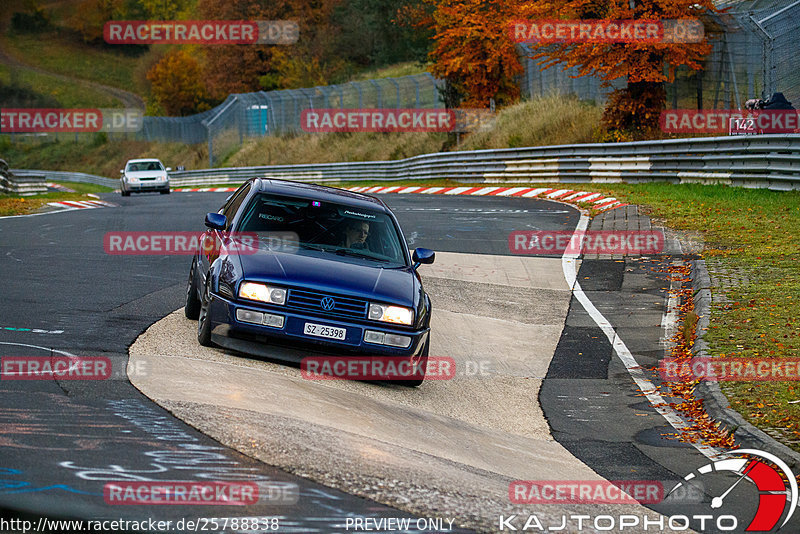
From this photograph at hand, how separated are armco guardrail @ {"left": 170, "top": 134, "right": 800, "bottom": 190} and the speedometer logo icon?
1517cm

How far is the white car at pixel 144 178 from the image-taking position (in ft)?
131

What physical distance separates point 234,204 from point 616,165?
2081cm

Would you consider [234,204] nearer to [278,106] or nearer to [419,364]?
[419,364]

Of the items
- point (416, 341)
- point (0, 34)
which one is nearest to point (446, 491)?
point (416, 341)

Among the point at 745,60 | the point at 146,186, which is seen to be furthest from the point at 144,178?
the point at 745,60

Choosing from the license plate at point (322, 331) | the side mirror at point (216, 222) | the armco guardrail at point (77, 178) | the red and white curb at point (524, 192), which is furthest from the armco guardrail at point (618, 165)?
the armco guardrail at point (77, 178)

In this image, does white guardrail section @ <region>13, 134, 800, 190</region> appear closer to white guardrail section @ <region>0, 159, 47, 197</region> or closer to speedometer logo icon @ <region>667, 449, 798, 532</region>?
white guardrail section @ <region>0, 159, 47, 197</region>

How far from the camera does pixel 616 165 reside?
1166 inches

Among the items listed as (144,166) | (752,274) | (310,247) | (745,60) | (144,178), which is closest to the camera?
(310,247)

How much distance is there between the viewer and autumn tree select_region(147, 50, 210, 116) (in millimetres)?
96438

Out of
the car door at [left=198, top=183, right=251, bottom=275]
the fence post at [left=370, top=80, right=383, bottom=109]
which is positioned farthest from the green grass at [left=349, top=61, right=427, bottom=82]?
the car door at [left=198, top=183, right=251, bottom=275]

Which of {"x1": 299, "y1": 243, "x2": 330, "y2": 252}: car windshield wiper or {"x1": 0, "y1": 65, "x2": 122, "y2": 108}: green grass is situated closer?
{"x1": 299, "y1": 243, "x2": 330, "y2": 252}: car windshield wiper

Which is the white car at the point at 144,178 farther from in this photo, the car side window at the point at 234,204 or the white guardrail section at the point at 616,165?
the car side window at the point at 234,204

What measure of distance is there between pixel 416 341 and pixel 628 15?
24112mm
